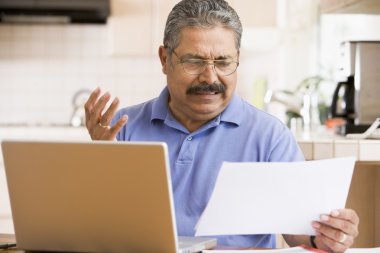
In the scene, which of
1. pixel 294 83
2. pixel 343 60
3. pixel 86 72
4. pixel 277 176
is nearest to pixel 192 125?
pixel 277 176

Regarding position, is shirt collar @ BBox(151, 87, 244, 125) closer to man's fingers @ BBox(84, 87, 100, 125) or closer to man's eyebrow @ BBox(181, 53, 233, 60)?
man's eyebrow @ BBox(181, 53, 233, 60)

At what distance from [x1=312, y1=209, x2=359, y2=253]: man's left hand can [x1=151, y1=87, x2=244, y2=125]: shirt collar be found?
0.48 metres

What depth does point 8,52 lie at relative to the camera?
4793 mm

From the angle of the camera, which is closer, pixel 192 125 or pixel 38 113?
pixel 192 125

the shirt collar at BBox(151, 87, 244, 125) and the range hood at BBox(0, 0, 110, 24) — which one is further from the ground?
the range hood at BBox(0, 0, 110, 24)

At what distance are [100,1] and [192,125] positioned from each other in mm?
2470

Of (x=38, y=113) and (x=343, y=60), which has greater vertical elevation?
(x=343, y=60)

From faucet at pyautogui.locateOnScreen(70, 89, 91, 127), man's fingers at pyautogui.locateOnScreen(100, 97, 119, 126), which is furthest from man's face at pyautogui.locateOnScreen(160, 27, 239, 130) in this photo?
faucet at pyautogui.locateOnScreen(70, 89, 91, 127)

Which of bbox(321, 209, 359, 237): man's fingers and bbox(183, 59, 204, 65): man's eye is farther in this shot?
bbox(183, 59, 204, 65): man's eye

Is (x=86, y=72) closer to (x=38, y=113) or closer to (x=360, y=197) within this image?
(x=38, y=113)

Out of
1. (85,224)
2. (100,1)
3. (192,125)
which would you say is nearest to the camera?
(85,224)

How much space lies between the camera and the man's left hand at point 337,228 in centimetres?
159

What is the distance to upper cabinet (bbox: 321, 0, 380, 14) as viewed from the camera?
3.36 meters

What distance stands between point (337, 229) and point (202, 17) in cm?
65
